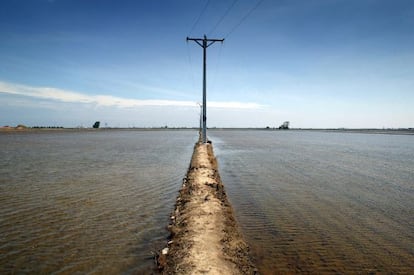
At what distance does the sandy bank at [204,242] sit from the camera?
5.46 m

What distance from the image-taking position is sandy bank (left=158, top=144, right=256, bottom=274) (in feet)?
17.9

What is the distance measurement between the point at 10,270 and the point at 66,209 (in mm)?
4076

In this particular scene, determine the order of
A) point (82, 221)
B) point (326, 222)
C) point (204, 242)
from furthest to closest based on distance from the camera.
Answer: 1. point (326, 222)
2. point (82, 221)
3. point (204, 242)

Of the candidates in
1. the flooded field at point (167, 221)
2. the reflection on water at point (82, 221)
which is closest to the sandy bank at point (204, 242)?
the flooded field at point (167, 221)

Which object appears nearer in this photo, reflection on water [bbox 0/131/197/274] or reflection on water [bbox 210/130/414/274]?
reflection on water [bbox 0/131/197/274]

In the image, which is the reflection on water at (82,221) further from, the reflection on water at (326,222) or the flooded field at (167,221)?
the reflection on water at (326,222)

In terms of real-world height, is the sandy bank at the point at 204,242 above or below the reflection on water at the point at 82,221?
above

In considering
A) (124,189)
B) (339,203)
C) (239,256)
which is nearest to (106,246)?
(239,256)

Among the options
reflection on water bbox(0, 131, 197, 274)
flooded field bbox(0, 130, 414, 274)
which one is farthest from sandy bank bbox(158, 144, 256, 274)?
reflection on water bbox(0, 131, 197, 274)

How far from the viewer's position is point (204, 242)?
6.44 meters

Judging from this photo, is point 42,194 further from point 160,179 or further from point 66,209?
point 160,179

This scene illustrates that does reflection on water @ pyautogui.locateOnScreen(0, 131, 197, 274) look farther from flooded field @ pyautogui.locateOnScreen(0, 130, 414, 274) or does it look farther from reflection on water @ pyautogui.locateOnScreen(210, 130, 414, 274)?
reflection on water @ pyautogui.locateOnScreen(210, 130, 414, 274)

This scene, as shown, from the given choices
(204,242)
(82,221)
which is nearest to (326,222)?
(204,242)

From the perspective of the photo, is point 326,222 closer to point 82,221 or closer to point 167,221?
point 167,221
